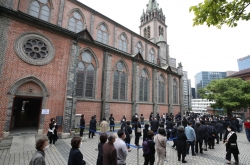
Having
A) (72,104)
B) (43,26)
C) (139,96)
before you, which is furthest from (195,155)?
(43,26)

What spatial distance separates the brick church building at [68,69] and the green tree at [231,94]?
316 inches

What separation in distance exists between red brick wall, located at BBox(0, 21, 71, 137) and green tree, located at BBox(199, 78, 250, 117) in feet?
68.1

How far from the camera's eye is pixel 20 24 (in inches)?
432

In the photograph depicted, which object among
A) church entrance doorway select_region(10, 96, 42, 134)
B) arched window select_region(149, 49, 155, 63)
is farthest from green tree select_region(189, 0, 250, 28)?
arched window select_region(149, 49, 155, 63)

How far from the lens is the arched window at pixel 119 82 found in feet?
59.0

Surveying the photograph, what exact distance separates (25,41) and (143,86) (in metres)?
16.2

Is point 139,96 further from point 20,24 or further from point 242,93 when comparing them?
point 20,24

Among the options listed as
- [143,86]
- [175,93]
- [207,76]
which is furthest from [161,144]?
[207,76]

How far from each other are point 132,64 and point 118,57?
2803mm

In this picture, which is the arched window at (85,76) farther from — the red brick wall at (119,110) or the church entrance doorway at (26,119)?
the church entrance doorway at (26,119)

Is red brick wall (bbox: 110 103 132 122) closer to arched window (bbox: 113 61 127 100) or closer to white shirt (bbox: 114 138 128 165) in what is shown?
arched window (bbox: 113 61 127 100)

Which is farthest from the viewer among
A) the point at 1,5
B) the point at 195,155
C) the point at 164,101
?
the point at 164,101

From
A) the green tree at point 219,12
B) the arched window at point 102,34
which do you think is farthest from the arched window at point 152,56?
the green tree at point 219,12

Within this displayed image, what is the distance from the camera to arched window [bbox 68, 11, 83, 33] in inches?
679
